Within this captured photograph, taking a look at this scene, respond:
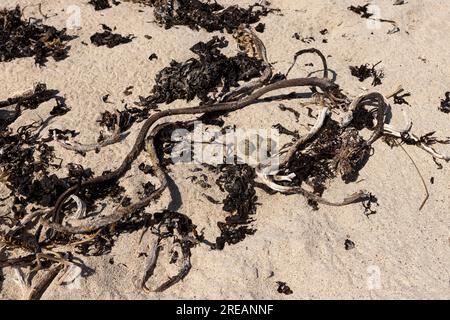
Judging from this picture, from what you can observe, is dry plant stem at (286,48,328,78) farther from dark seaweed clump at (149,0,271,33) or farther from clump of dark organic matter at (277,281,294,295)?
clump of dark organic matter at (277,281,294,295)

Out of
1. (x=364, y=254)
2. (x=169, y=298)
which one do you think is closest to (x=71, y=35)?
(x=169, y=298)

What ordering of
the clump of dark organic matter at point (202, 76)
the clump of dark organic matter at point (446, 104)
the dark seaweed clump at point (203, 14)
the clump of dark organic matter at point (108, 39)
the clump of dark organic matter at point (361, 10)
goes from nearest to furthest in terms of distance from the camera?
the clump of dark organic matter at point (202, 76), the clump of dark organic matter at point (446, 104), the clump of dark organic matter at point (108, 39), the dark seaweed clump at point (203, 14), the clump of dark organic matter at point (361, 10)

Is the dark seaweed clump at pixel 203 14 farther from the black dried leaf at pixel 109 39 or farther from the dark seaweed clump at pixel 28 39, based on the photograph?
the dark seaweed clump at pixel 28 39

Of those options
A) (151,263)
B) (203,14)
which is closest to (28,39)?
(203,14)

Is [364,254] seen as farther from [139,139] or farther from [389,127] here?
[139,139]

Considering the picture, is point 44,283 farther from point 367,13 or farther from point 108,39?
point 367,13

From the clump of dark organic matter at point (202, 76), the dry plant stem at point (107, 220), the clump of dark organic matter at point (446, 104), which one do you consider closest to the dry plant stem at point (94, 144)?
the clump of dark organic matter at point (202, 76)
